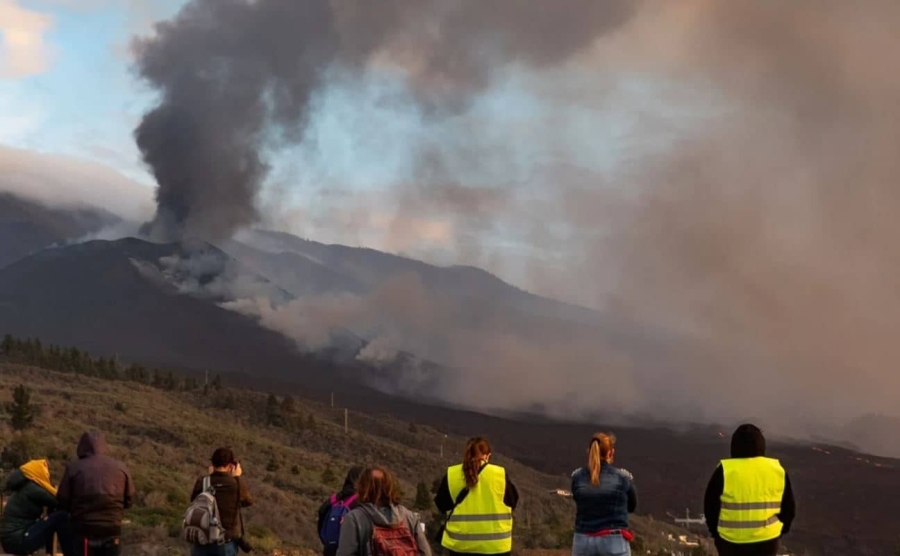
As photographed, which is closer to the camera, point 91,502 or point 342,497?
point 91,502

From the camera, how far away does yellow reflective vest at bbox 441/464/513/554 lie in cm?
797

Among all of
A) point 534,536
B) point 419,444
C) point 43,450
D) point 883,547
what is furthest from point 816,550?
point 43,450

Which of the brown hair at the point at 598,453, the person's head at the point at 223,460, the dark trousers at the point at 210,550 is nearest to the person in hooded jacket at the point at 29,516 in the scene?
the dark trousers at the point at 210,550

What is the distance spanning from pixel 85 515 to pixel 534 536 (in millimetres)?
20421

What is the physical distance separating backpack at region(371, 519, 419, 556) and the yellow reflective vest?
1.37 m

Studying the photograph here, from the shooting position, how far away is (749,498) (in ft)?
24.7

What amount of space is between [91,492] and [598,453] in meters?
4.72

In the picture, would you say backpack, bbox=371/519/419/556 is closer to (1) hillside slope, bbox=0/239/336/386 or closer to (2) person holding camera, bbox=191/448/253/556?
(2) person holding camera, bbox=191/448/253/556

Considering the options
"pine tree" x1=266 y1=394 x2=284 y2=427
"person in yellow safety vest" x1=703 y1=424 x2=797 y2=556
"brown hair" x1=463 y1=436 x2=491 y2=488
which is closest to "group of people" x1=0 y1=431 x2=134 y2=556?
"brown hair" x1=463 y1=436 x2=491 y2=488

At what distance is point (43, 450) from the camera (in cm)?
2639

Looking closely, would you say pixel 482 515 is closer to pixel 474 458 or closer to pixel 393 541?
pixel 474 458

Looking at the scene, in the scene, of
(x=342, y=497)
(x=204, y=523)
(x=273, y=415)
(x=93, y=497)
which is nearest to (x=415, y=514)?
(x=342, y=497)

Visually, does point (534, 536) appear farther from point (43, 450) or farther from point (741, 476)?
point (741, 476)

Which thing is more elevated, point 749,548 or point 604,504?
point 604,504
